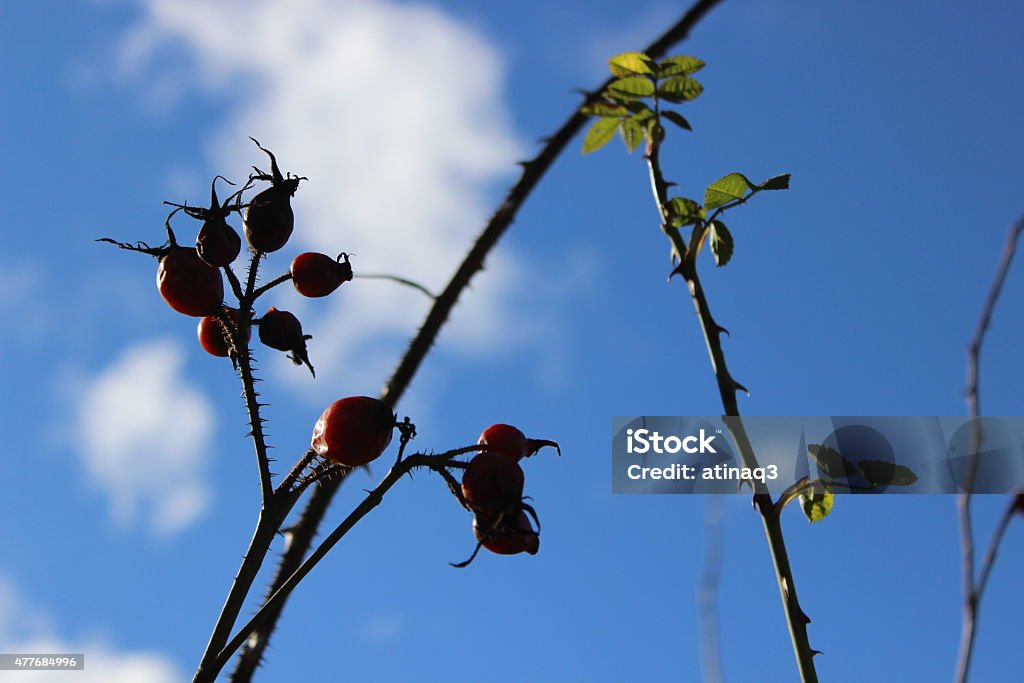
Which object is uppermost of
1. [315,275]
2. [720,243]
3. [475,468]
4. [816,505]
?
[720,243]

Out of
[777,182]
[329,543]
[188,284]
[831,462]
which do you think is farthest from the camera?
[777,182]

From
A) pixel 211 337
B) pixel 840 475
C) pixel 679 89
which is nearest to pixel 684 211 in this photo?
pixel 679 89

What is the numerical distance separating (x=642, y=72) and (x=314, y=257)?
2.76ft

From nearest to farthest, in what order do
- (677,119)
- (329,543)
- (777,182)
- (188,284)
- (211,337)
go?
(329,543) → (188,284) → (211,337) → (777,182) → (677,119)

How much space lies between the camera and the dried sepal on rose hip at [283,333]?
115 cm

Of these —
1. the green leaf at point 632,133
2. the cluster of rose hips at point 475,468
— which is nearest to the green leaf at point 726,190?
the green leaf at point 632,133

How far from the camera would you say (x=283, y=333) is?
1151 mm

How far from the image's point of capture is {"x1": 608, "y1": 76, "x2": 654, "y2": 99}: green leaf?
1.76 meters

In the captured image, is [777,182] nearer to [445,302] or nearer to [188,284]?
[445,302]

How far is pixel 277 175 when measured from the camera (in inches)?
47.3

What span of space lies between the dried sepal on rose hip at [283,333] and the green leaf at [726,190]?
70 cm

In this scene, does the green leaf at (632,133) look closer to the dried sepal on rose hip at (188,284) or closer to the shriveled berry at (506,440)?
the shriveled berry at (506,440)

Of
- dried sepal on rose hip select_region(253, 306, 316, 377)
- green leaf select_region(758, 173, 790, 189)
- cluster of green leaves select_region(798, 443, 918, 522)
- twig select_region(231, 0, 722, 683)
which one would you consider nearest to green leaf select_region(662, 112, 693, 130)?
twig select_region(231, 0, 722, 683)

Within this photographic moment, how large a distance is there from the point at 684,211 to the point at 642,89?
362mm
